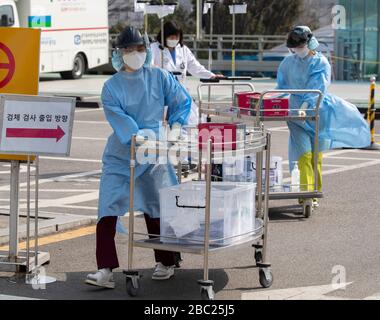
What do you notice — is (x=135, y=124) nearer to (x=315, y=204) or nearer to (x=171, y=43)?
(x=315, y=204)

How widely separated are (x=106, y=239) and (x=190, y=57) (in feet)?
23.2

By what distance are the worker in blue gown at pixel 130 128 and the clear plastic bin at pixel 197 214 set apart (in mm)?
300

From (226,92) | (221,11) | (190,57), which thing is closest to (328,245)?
(190,57)

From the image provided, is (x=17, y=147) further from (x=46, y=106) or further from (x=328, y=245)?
(x=328, y=245)

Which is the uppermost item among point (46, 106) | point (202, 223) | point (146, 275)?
point (46, 106)

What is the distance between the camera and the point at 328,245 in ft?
32.0

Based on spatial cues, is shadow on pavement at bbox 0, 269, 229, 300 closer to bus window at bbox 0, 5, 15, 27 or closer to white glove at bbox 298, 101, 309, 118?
white glove at bbox 298, 101, 309, 118

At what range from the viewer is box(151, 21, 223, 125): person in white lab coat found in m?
14.4

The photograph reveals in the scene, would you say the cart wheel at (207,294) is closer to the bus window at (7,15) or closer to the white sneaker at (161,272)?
the white sneaker at (161,272)

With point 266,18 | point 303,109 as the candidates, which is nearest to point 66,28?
point 266,18

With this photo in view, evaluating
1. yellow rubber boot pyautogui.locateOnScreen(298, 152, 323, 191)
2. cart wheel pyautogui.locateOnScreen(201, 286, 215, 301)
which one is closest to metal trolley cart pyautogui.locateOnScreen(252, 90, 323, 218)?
yellow rubber boot pyautogui.locateOnScreen(298, 152, 323, 191)

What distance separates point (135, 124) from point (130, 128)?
1.9 inches

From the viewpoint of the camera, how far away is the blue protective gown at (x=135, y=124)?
26.5 ft

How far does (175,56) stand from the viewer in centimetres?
1463
